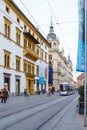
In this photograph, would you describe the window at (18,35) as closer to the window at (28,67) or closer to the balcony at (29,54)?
the balcony at (29,54)

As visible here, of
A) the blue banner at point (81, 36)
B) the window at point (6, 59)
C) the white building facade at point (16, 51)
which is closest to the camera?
the blue banner at point (81, 36)

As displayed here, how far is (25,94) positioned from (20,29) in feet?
35.1

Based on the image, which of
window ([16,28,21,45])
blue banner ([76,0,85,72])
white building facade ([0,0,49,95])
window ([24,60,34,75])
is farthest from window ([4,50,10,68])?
blue banner ([76,0,85,72])

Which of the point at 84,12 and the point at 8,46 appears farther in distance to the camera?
the point at 8,46

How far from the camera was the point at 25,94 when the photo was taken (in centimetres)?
5509

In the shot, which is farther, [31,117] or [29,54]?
[29,54]

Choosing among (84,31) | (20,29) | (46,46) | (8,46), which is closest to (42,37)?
(46,46)

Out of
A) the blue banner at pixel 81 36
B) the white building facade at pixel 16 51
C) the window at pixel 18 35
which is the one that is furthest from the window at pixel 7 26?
the blue banner at pixel 81 36

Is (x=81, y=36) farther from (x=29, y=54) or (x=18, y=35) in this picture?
(x=29, y=54)

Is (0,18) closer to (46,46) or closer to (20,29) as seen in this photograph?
(20,29)

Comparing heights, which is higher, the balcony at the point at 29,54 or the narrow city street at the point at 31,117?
the balcony at the point at 29,54

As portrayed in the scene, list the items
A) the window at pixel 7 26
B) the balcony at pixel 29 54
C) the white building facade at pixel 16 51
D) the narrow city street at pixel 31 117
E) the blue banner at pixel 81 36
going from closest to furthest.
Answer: the narrow city street at pixel 31 117 < the blue banner at pixel 81 36 < the white building facade at pixel 16 51 < the window at pixel 7 26 < the balcony at pixel 29 54

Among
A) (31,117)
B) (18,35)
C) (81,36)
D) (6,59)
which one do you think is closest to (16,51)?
(18,35)

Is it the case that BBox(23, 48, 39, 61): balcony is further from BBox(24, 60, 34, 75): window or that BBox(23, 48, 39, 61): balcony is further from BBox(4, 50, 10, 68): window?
BBox(4, 50, 10, 68): window
